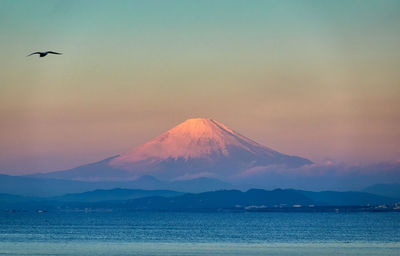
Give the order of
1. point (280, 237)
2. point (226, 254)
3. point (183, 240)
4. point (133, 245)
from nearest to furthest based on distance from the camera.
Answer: point (226, 254) → point (133, 245) → point (183, 240) → point (280, 237)

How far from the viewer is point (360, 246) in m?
89.0

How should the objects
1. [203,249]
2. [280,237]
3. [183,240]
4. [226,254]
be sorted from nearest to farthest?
[226,254], [203,249], [183,240], [280,237]

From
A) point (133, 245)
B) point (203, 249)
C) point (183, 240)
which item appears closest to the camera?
point (203, 249)

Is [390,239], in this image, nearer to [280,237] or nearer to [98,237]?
[280,237]

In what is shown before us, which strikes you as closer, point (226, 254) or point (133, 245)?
point (226, 254)

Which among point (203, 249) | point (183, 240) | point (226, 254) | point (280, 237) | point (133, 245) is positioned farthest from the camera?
point (280, 237)

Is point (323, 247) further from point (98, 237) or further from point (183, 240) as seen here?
point (98, 237)

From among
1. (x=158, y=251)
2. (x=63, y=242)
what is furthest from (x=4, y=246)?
(x=158, y=251)

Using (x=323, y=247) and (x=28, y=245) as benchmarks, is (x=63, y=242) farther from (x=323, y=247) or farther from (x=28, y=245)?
(x=323, y=247)

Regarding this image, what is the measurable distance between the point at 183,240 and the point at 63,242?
14.0 metres

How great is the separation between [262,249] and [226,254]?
7.47 meters

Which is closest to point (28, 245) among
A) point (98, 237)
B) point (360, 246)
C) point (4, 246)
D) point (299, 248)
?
point (4, 246)

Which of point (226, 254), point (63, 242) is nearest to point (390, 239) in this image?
point (226, 254)

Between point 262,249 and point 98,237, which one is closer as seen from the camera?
point 262,249
